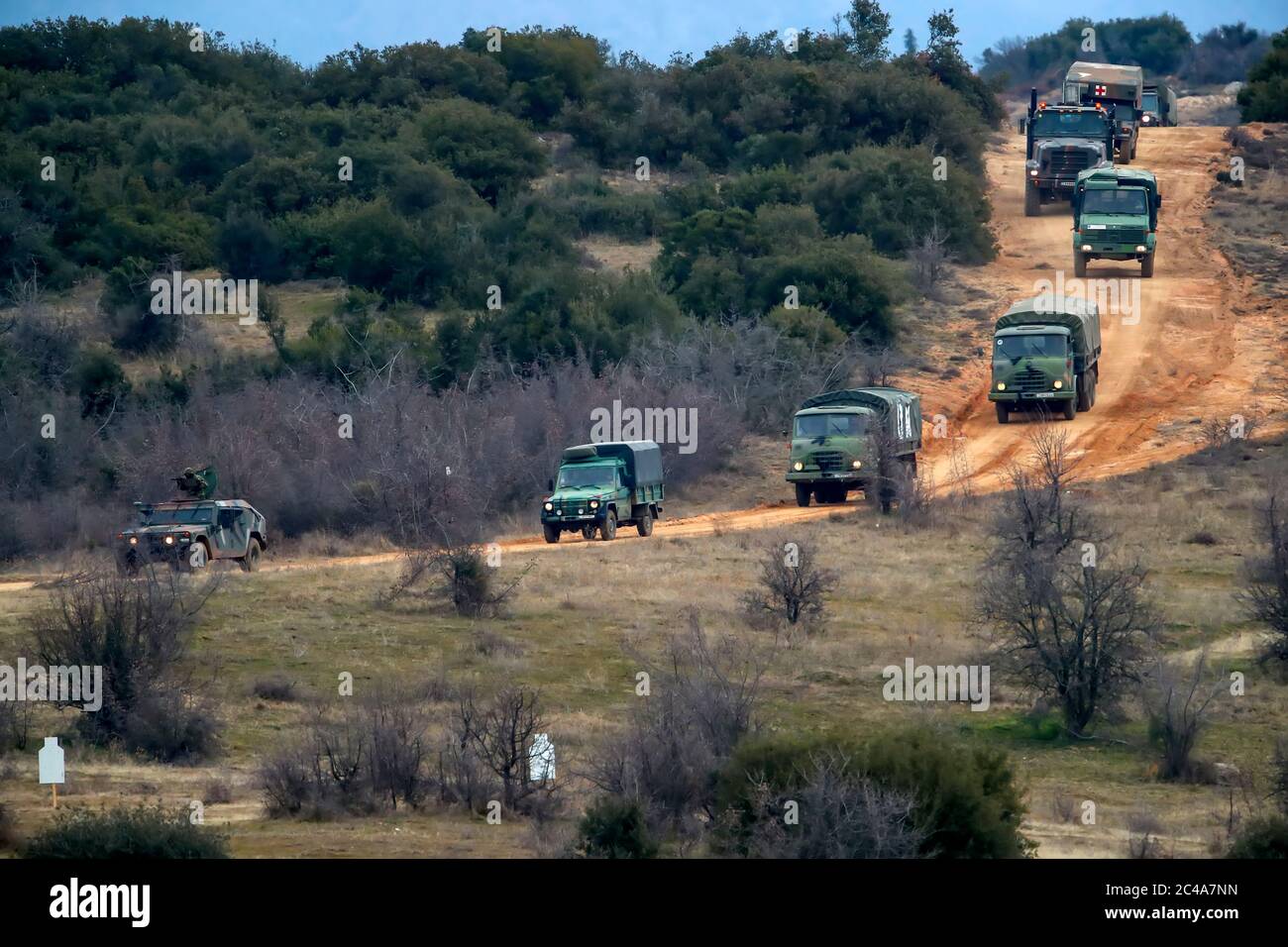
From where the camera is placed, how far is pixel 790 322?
4716cm

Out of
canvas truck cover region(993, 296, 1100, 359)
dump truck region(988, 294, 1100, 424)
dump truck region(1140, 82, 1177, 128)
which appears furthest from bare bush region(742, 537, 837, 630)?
dump truck region(1140, 82, 1177, 128)

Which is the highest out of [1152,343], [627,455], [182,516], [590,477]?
[1152,343]

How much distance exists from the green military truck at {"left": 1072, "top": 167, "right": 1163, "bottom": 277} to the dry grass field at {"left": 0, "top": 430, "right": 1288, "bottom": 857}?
16.3 meters

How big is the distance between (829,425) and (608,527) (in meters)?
6.45

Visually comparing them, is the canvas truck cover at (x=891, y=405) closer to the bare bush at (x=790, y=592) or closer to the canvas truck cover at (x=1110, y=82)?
the bare bush at (x=790, y=592)

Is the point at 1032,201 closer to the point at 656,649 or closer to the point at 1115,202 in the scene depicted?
the point at 1115,202

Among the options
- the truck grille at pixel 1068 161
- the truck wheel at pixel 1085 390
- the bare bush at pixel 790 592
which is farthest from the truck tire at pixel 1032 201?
the bare bush at pixel 790 592

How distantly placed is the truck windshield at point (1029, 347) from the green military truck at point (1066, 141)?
15663 millimetres

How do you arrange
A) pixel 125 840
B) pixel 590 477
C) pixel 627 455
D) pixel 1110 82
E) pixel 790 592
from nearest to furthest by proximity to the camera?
1. pixel 125 840
2. pixel 790 592
3. pixel 590 477
4. pixel 627 455
5. pixel 1110 82

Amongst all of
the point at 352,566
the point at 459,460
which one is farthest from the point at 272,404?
the point at 352,566

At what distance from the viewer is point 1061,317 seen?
41.0 metres

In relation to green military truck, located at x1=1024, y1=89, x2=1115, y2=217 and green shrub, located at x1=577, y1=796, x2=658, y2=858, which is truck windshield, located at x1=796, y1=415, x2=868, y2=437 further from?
green shrub, located at x1=577, y1=796, x2=658, y2=858

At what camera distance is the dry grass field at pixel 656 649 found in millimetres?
15359

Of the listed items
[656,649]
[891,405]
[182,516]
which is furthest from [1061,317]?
[182,516]
